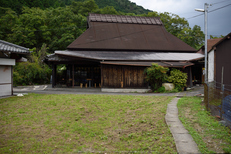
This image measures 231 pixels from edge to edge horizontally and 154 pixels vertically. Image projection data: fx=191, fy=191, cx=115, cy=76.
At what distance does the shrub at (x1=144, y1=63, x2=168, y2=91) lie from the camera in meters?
15.4

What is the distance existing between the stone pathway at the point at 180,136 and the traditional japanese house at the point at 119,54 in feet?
31.2

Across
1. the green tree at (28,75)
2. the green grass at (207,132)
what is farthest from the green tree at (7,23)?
the green grass at (207,132)

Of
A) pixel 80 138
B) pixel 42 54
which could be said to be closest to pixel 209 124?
pixel 80 138

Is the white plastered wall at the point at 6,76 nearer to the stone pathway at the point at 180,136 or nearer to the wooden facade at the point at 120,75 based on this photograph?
the wooden facade at the point at 120,75

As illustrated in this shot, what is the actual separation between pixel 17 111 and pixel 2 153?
13.0ft

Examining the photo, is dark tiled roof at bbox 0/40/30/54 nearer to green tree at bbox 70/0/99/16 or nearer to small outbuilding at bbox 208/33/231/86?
small outbuilding at bbox 208/33/231/86

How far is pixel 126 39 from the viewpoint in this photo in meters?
22.4

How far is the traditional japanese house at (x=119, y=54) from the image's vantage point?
16781 mm

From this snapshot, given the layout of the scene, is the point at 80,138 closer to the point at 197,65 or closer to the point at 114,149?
the point at 114,149

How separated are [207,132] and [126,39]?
17986 millimetres

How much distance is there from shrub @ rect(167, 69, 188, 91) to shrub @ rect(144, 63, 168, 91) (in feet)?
2.28

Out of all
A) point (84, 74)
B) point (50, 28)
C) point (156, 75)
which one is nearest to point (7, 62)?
point (84, 74)

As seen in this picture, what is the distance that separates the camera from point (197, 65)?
824 inches

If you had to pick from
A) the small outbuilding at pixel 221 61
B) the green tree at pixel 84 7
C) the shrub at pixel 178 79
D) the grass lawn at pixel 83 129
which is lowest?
the grass lawn at pixel 83 129
